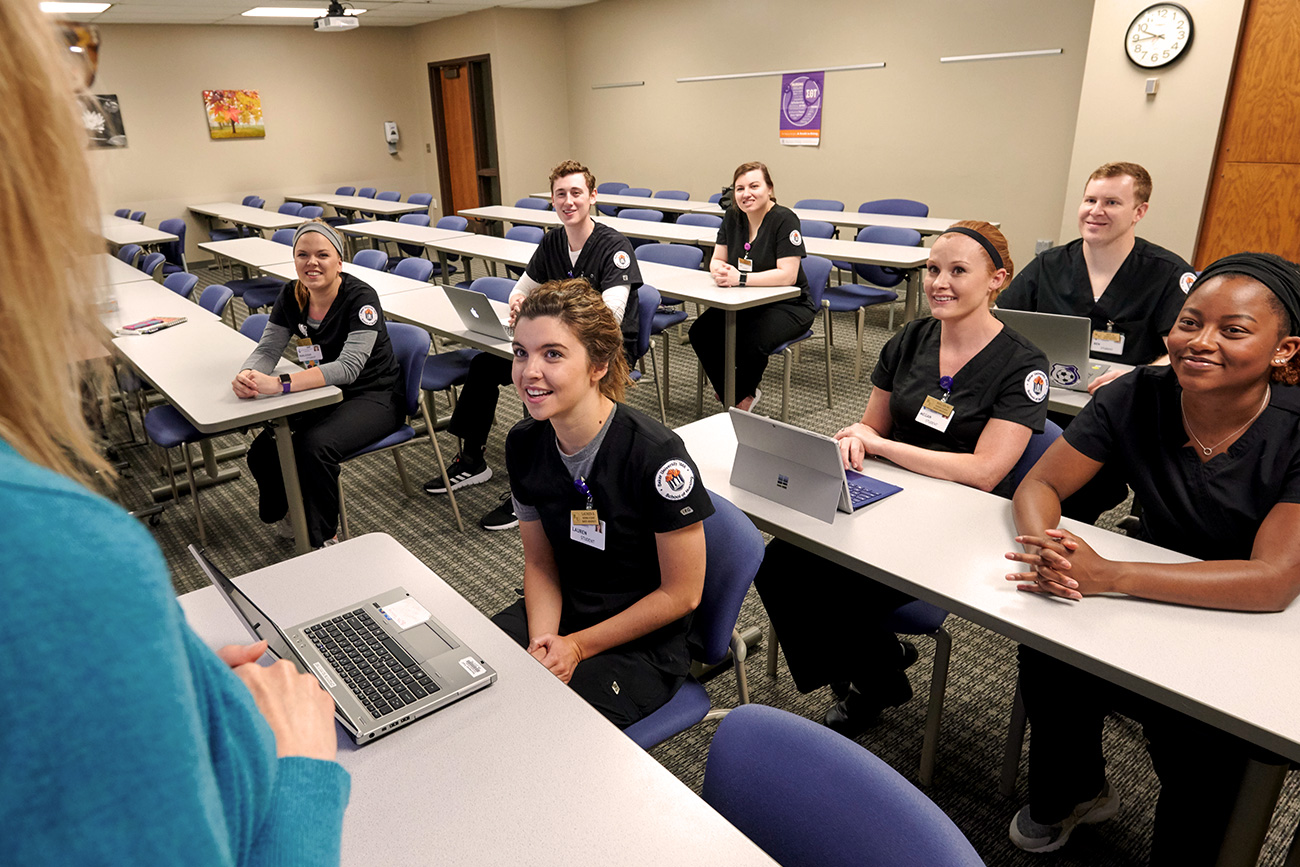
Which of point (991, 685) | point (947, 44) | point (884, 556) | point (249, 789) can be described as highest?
point (947, 44)

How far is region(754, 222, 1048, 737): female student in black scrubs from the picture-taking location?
187 cm

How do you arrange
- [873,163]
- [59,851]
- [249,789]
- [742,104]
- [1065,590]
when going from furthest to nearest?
[742,104]
[873,163]
[1065,590]
[249,789]
[59,851]

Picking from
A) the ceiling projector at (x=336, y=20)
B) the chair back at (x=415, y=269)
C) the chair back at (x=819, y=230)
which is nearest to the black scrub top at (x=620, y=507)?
the chair back at (x=415, y=269)

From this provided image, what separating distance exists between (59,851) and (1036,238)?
7195mm

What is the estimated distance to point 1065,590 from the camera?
140 centimetres

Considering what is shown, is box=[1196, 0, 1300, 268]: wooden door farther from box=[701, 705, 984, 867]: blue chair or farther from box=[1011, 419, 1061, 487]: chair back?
box=[701, 705, 984, 867]: blue chair

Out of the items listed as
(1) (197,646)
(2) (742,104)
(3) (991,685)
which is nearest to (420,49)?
(2) (742,104)

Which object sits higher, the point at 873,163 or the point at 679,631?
the point at 873,163

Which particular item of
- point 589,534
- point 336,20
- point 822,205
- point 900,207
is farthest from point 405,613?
point 336,20

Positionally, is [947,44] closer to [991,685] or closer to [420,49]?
[991,685]

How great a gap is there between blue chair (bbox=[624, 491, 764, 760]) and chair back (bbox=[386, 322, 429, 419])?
1.82m

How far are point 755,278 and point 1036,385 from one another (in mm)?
2224

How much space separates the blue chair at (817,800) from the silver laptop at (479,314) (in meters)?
2.47

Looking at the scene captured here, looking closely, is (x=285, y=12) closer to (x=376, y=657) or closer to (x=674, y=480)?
(x=674, y=480)
